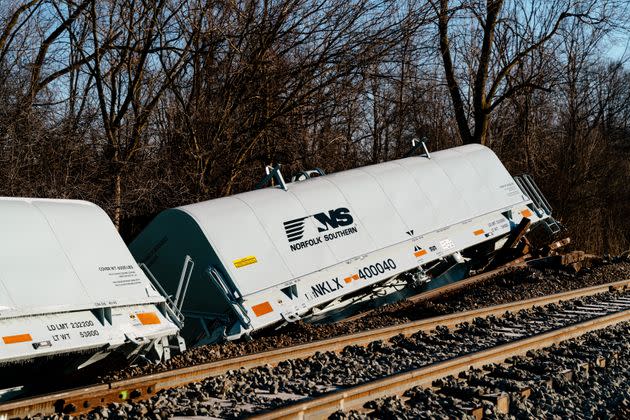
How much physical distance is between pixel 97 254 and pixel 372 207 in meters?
6.09

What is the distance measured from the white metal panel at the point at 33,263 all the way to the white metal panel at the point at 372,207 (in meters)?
6.18

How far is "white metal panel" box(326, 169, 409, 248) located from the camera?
45.3ft

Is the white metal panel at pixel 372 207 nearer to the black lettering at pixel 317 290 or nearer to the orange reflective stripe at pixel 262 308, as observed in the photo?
the black lettering at pixel 317 290

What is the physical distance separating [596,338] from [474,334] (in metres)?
1.66

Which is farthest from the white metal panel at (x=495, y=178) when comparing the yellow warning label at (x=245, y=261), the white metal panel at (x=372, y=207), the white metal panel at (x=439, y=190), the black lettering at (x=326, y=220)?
the yellow warning label at (x=245, y=261)

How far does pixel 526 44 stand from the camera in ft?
92.3

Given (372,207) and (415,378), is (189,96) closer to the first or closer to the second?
(372,207)

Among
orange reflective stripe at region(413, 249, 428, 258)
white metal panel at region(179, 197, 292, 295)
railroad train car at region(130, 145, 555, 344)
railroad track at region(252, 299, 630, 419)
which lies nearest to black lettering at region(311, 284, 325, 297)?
railroad train car at region(130, 145, 555, 344)

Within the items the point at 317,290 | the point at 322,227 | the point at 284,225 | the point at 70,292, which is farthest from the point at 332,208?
the point at 70,292

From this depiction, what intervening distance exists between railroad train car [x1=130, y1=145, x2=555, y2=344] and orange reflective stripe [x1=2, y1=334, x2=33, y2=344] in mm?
2735

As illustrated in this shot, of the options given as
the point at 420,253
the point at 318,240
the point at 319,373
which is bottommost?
the point at 319,373

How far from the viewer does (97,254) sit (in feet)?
30.6

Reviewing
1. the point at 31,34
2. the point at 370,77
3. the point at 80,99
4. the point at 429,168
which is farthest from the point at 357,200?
the point at 31,34

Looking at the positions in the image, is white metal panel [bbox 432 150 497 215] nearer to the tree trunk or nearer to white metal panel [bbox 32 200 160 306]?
the tree trunk
